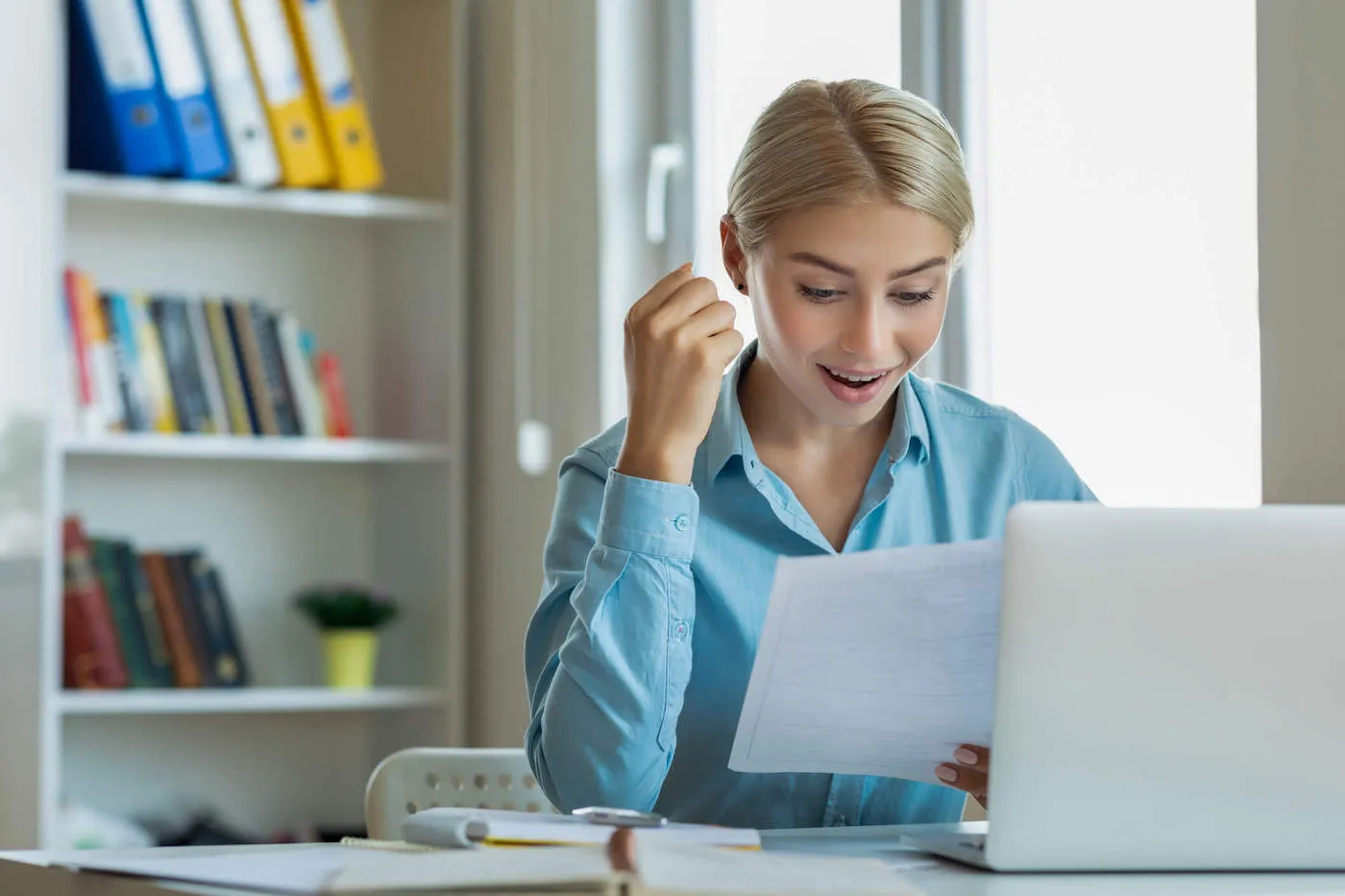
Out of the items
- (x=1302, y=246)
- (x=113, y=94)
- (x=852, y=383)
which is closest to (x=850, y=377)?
(x=852, y=383)

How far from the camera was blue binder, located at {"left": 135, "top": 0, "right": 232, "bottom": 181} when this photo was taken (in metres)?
2.71

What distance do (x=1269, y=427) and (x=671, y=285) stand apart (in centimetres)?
55

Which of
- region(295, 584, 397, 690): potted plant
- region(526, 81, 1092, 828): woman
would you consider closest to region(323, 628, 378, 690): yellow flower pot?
region(295, 584, 397, 690): potted plant

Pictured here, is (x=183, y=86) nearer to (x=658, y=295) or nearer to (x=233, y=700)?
(x=233, y=700)

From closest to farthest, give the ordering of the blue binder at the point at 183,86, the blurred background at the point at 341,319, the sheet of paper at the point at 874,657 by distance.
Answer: the sheet of paper at the point at 874,657 → the blurred background at the point at 341,319 → the blue binder at the point at 183,86

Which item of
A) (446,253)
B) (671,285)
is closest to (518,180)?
(446,253)

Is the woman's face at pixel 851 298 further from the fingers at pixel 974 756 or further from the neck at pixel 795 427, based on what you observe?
the fingers at pixel 974 756

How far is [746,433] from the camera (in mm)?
1468

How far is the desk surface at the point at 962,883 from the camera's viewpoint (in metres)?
0.81

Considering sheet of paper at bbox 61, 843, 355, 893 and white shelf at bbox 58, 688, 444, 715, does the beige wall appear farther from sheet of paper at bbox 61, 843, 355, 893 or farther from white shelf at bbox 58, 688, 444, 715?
sheet of paper at bbox 61, 843, 355, 893

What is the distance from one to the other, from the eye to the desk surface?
0.49 metres

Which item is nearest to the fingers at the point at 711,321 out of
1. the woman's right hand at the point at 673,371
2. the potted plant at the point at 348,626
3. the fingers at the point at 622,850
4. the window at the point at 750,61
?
the woman's right hand at the point at 673,371

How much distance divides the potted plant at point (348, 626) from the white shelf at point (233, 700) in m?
0.05

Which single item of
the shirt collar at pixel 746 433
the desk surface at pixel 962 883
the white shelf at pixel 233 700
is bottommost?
the white shelf at pixel 233 700
